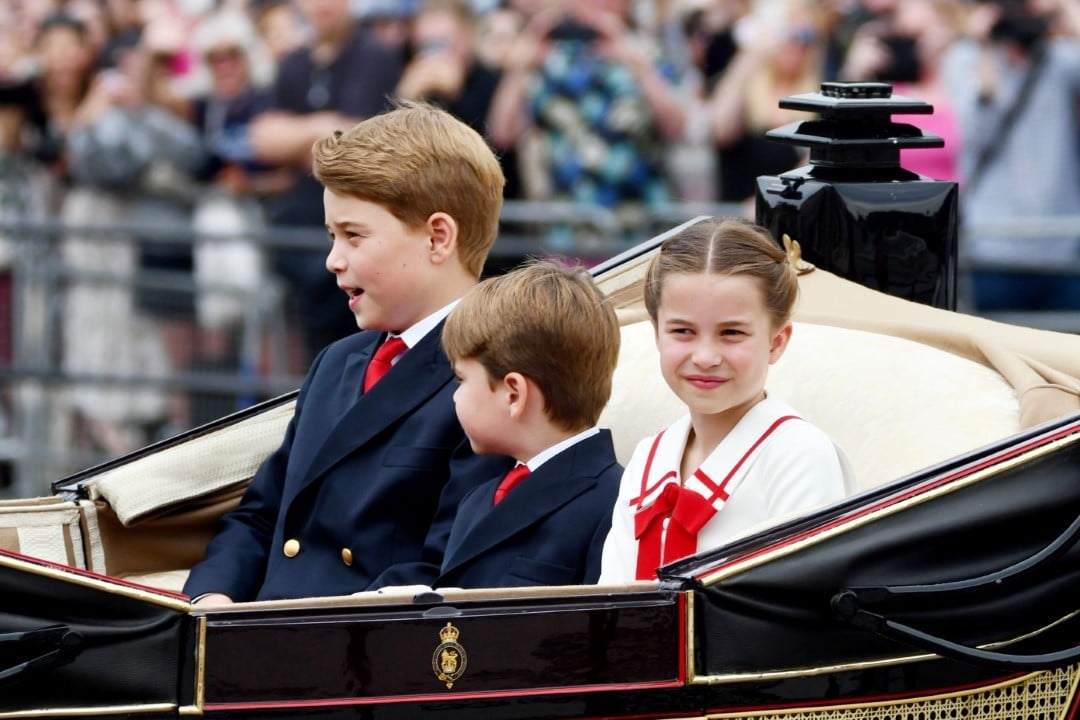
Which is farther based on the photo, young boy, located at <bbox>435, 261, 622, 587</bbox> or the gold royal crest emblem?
young boy, located at <bbox>435, 261, 622, 587</bbox>

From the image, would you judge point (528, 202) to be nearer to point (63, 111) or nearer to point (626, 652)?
point (63, 111)

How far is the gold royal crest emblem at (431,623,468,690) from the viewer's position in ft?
8.34

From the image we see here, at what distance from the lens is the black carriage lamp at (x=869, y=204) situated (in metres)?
3.72

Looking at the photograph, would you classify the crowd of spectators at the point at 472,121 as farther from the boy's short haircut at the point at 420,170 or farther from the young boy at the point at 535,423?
the young boy at the point at 535,423

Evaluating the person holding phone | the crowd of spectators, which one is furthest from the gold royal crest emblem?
the person holding phone

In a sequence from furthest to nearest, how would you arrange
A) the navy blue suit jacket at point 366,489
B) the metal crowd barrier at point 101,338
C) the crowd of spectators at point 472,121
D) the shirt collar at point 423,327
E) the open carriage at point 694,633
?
1. the metal crowd barrier at point 101,338
2. the crowd of spectators at point 472,121
3. the shirt collar at point 423,327
4. the navy blue suit jacket at point 366,489
5. the open carriage at point 694,633

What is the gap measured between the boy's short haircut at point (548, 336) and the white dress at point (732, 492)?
0.20m

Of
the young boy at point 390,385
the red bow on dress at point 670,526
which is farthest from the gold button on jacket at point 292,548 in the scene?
the red bow on dress at point 670,526

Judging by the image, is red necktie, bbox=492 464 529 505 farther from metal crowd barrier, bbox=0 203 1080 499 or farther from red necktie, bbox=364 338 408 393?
metal crowd barrier, bbox=0 203 1080 499

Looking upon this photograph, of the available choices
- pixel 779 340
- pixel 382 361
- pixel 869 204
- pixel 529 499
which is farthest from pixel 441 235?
pixel 869 204

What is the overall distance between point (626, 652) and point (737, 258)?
66 centimetres

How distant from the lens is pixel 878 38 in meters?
7.09

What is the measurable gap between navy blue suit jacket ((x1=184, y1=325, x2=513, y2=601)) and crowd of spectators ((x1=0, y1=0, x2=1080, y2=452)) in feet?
11.7

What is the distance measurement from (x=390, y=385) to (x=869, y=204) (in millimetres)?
1030
